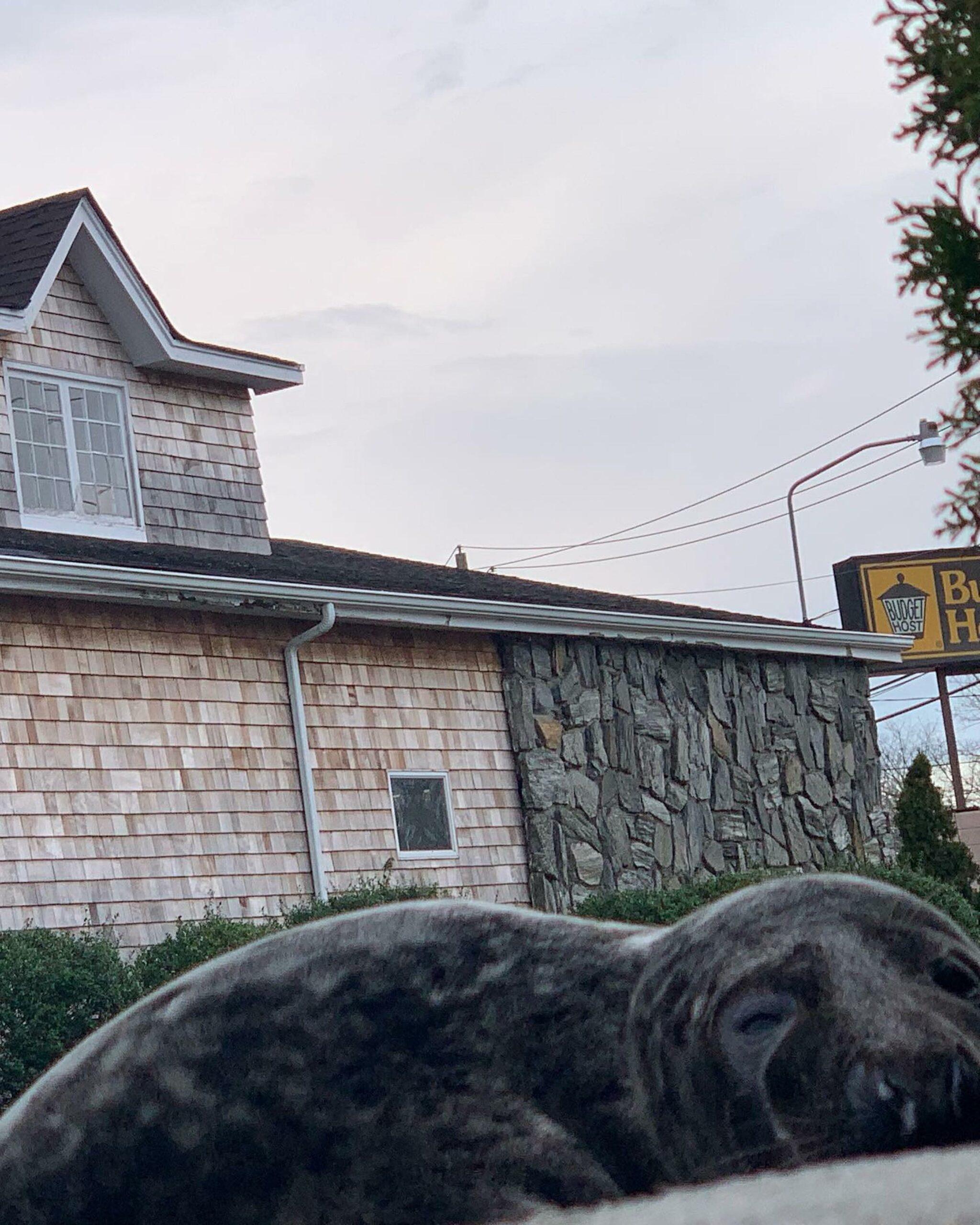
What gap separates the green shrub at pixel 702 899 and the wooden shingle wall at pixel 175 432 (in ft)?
16.7

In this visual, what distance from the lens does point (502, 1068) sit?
3.72m

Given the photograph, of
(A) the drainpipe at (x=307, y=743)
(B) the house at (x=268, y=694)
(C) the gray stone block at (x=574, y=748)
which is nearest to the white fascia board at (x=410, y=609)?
(B) the house at (x=268, y=694)

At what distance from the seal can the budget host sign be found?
30.2 meters

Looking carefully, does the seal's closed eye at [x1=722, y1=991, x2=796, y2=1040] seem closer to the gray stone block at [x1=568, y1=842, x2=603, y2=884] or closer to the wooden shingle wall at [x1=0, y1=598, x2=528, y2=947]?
the wooden shingle wall at [x1=0, y1=598, x2=528, y2=947]

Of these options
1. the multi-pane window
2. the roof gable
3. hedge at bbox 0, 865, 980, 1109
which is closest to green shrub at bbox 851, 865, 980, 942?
hedge at bbox 0, 865, 980, 1109

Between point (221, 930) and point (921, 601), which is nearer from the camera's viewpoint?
point (221, 930)

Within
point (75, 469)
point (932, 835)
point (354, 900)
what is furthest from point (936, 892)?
point (75, 469)

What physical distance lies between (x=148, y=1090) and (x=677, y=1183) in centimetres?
112

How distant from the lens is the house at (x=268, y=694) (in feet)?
42.9

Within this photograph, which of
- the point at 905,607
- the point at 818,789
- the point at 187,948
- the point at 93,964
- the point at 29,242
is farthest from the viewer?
the point at 905,607

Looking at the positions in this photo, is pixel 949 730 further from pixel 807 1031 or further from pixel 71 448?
pixel 807 1031

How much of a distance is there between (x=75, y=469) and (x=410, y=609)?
3.24m

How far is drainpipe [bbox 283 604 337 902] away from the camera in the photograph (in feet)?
47.3

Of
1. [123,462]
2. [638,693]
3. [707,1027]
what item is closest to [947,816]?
[638,693]
